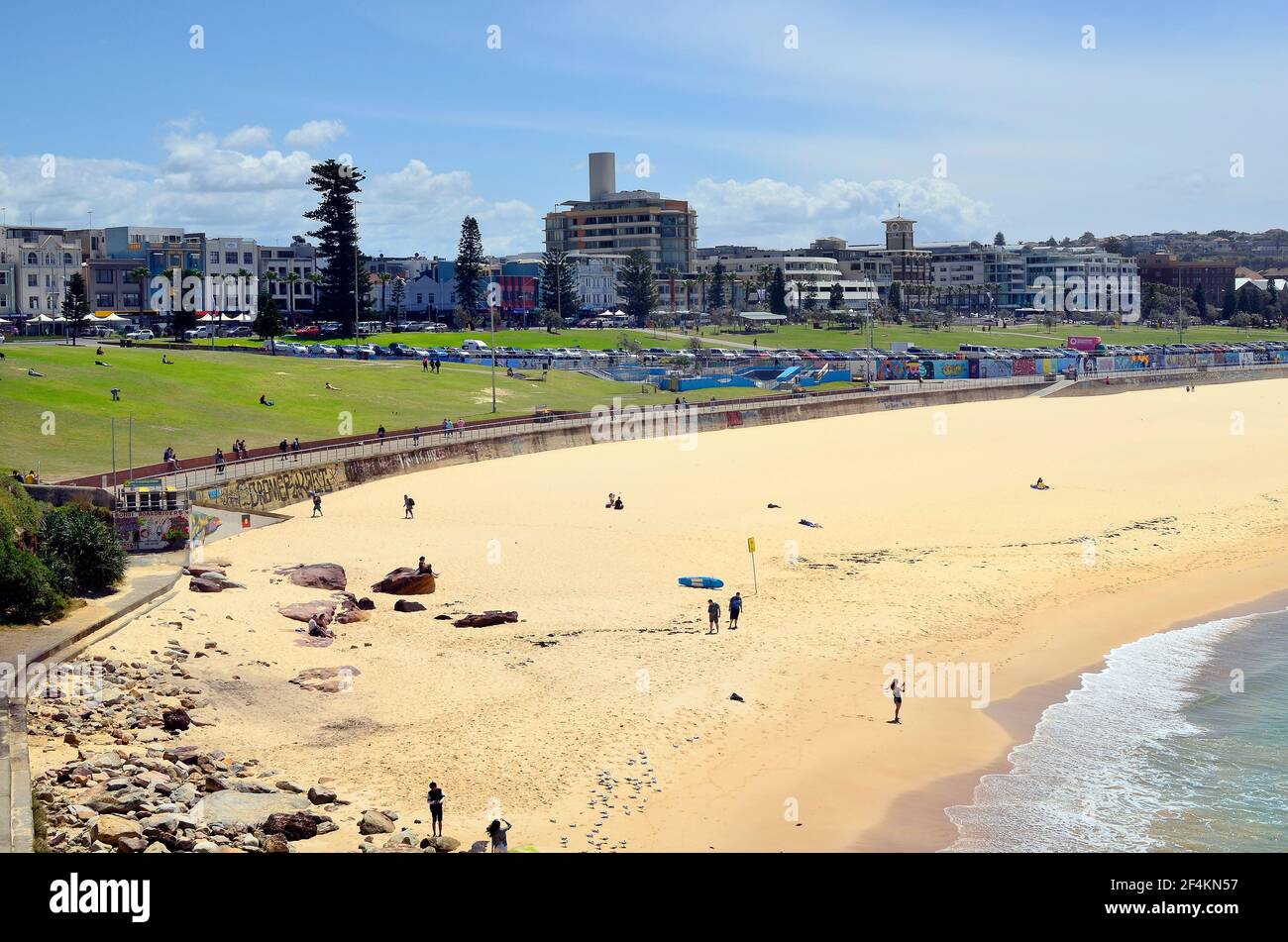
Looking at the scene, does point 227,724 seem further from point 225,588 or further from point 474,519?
point 474,519

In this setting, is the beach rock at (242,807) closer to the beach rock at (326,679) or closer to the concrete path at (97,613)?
the beach rock at (326,679)

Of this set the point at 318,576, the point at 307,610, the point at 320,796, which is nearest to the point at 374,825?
the point at 320,796

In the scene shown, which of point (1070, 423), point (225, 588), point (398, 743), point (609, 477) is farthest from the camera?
point (1070, 423)

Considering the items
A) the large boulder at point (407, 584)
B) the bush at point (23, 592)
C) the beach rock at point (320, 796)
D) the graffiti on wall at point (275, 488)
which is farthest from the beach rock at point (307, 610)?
the graffiti on wall at point (275, 488)

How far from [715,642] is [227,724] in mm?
9925

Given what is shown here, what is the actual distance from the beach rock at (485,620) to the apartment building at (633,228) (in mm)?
135845

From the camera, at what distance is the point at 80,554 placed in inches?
959

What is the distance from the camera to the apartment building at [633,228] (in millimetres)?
162625

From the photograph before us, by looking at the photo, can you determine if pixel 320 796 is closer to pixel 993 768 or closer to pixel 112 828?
pixel 112 828

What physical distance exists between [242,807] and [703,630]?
40.9 ft

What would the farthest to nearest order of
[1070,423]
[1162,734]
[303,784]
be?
[1070,423] → [1162,734] → [303,784]
